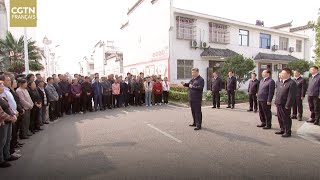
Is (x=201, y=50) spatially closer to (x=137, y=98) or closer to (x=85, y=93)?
(x=137, y=98)

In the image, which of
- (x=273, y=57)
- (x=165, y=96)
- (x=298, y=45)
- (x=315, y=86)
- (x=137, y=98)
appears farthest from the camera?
(x=298, y=45)

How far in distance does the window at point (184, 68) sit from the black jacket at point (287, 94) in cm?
1378

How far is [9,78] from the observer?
6148mm

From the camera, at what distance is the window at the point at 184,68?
21000mm

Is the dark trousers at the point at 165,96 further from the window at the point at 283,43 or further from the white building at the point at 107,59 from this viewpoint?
the white building at the point at 107,59

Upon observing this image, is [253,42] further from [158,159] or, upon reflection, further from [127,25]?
[158,159]

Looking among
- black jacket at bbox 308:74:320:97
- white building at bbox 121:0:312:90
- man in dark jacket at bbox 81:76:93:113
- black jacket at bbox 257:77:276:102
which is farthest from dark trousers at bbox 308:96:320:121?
white building at bbox 121:0:312:90

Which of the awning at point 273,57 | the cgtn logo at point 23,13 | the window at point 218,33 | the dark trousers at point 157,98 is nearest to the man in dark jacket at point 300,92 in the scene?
the dark trousers at point 157,98

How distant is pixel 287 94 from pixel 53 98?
8.61 metres

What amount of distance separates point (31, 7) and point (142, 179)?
30.0 feet

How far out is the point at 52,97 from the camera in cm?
1017

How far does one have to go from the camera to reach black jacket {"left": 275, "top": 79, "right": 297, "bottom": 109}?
6.96m

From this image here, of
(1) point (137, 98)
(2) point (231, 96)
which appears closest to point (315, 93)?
(2) point (231, 96)

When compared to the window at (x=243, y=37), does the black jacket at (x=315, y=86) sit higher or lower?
lower
